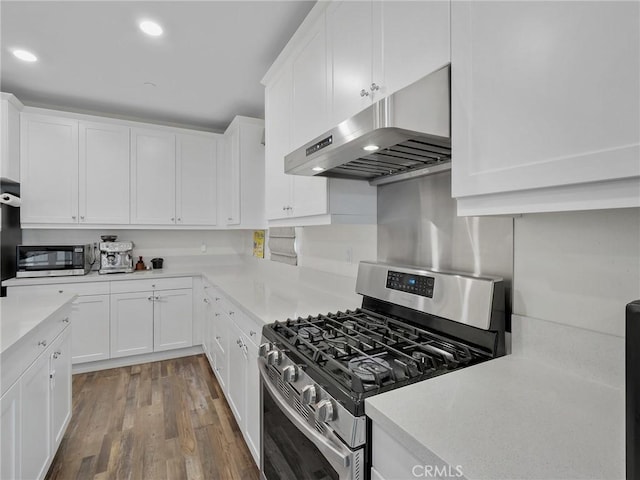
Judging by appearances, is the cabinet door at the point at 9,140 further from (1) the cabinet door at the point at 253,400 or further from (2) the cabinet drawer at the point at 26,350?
(1) the cabinet door at the point at 253,400

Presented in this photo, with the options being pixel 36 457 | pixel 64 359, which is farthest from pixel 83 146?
pixel 36 457

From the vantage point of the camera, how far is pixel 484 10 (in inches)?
33.2

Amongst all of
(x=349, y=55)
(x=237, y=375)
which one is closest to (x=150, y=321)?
(x=237, y=375)

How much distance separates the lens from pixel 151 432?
6.95 feet

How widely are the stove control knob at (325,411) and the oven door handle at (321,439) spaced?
52 millimetres

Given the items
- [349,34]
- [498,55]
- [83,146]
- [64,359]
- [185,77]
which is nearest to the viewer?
→ [498,55]

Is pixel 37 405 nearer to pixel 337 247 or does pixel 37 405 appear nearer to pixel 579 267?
pixel 337 247

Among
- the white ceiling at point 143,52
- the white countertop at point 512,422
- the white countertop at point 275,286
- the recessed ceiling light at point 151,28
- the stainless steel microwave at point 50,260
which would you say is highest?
the white ceiling at point 143,52

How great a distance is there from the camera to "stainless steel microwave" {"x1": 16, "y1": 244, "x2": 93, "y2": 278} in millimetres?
2941

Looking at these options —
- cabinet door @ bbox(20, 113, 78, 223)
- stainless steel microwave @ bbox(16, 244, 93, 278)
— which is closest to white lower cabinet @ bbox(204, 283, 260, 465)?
stainless steel microwave @ bbox(16, 244, 93, 278)

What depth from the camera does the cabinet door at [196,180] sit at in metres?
3.59

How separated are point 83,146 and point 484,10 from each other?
358cm

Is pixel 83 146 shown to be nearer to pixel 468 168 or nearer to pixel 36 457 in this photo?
pixel 36 457

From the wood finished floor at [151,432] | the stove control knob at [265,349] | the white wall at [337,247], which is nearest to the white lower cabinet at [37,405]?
the wood finished floor at [151,432]
